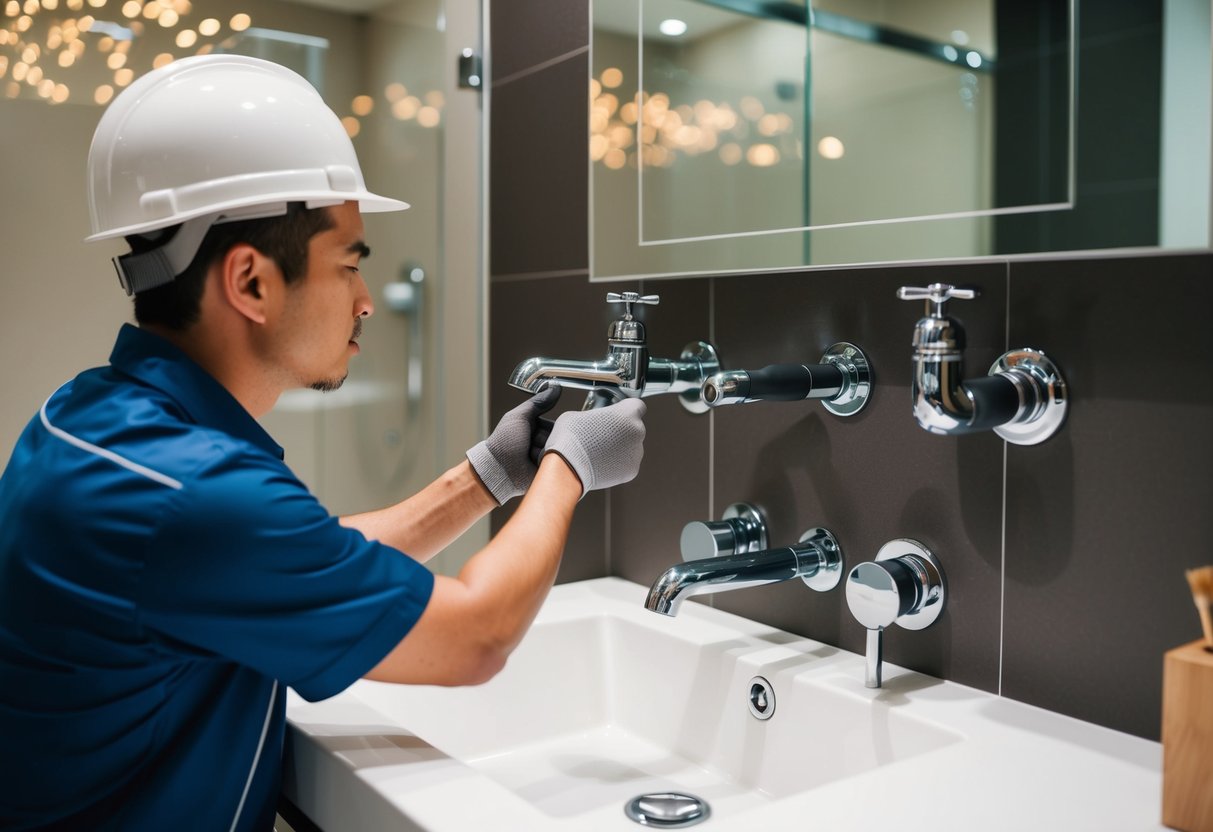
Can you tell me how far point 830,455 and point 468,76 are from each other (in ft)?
3.02

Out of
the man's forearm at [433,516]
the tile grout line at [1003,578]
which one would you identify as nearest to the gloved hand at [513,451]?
A: the man's forearm at [433,516]

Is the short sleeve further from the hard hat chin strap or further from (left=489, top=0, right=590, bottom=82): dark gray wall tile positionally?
(left=489, top=0, right=590, bottom=82): dark gray wall tile

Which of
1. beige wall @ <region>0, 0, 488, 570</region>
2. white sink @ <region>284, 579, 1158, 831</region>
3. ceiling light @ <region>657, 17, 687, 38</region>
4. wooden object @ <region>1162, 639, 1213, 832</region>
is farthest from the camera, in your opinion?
beige wall @ <region>0, 0, 488, 570</region>

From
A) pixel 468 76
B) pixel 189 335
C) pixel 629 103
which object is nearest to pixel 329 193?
pixel 189 335

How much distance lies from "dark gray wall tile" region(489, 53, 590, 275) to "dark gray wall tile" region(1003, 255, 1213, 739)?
732 mm

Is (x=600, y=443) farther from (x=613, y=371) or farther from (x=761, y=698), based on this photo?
(x=761, y=698)

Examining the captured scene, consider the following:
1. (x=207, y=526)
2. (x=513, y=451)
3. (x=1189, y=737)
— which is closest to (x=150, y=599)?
(x=207, y=526)

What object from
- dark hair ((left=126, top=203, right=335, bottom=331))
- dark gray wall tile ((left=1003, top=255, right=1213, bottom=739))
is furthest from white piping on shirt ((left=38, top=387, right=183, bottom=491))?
dark gray wall tile ((left=1003, top=255, right=1213, bottom=739))

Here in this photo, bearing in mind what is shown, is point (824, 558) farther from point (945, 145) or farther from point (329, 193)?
point (329, 193)

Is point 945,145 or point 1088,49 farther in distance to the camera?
point 945,145

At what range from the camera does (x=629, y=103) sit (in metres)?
1.35

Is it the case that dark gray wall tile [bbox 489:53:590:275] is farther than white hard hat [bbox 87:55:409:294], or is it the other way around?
dark gray wall tile [bbox 489:53:590:275]

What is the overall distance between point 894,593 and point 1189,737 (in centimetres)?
34

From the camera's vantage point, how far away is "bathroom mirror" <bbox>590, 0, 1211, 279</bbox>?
804 mm
